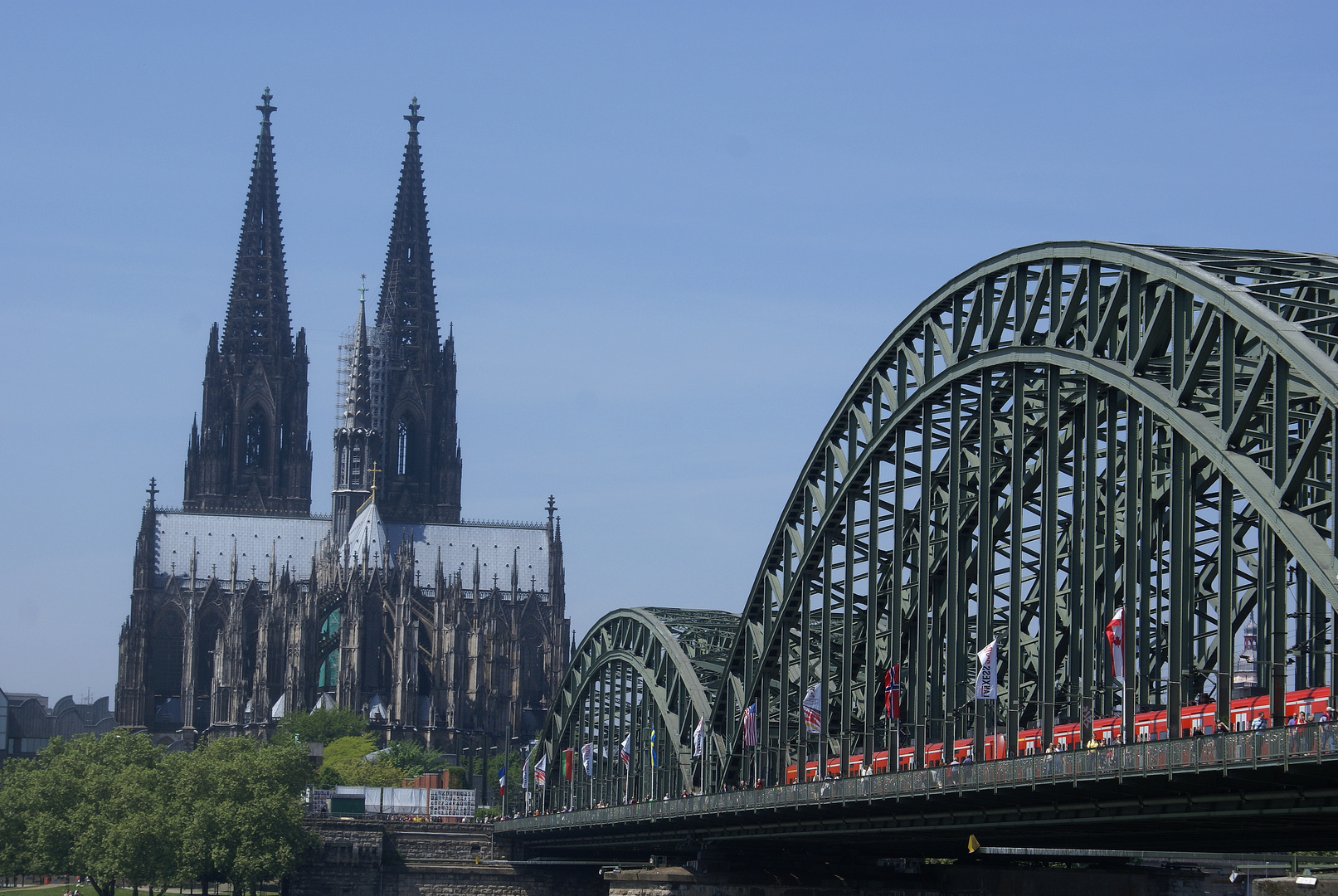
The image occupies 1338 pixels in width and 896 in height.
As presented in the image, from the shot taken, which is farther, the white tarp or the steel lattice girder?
the white tarp

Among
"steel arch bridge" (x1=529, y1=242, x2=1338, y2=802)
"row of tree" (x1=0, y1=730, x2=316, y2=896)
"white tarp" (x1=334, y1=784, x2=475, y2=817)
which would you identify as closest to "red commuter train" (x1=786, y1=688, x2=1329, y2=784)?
"steel arch bridge" (x1=529, y1=242, x2=1338, y2=802)

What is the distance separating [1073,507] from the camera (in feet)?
179

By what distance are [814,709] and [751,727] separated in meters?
7.58

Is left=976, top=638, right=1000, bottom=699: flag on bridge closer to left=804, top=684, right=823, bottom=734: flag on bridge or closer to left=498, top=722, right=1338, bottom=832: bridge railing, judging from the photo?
left=498, top=722, right=1338, bottom=832: bridge railing

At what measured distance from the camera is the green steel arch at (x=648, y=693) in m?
91.4

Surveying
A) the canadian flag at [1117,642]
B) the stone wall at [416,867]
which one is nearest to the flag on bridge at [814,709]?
the canadian flag at [1117,642]

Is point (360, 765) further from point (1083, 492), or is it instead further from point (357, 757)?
point (1083, 492)

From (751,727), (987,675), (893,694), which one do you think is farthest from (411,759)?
(987,675)

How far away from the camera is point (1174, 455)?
153 ft

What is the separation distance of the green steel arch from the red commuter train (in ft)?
90.5

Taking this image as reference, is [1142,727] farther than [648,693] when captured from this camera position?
No

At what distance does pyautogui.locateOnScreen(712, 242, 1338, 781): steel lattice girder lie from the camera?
140 ft

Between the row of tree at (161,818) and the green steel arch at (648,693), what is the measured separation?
715 inches

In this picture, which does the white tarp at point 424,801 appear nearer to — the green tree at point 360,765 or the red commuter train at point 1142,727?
the green tree at point 360,765
